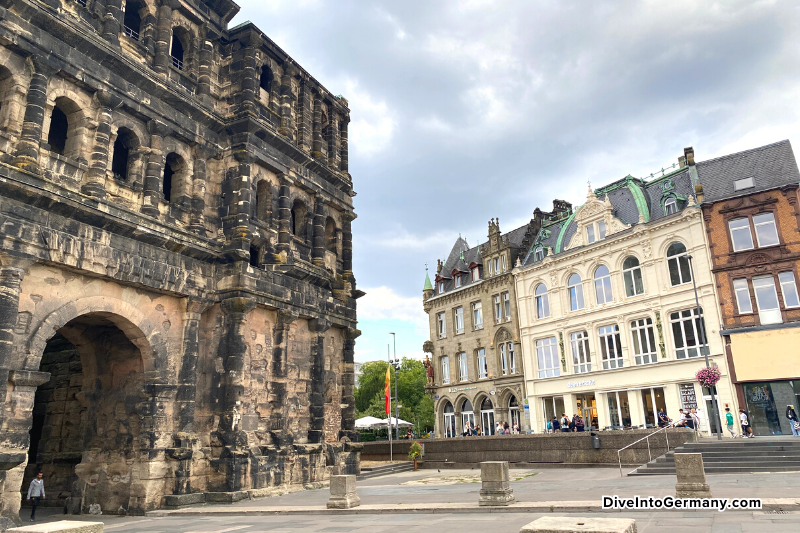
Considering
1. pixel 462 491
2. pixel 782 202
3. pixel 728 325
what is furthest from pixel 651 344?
pixel 462 491

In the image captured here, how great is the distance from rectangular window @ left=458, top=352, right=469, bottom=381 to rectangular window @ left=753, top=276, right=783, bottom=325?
70.6ft

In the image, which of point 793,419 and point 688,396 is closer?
point 793,419

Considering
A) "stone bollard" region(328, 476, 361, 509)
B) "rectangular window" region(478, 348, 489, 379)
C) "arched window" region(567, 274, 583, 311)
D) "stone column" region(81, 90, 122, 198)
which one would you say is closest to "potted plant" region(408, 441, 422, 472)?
"rectangular window" region(478, 348, 489, 379)

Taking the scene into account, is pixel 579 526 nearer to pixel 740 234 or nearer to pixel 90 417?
pixel 90 417

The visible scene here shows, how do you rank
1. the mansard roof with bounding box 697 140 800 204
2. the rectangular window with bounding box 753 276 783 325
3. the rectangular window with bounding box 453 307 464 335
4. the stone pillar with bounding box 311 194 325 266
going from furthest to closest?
the rectangular window with bounding box 453 307 464 335 → the mansard roof with bounding box 697 140 800 204 → the rectangular window with bounding box 753 276 783 325 → the stone pillar with bounding box 311 194 325 266

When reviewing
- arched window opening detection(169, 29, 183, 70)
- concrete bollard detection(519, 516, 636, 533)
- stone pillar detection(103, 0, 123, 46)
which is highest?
arched window opening detection(169, 29, 183, 70)

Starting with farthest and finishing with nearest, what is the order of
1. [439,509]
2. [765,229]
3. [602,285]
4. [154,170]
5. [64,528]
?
[602,285] → [765,229] → [154,170] → [439,509] → [64,528]

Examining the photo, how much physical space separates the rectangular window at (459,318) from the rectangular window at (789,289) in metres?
23.0

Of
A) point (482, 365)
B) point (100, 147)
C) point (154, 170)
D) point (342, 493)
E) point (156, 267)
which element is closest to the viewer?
point (342, 493)

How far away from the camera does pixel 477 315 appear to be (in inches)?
1780

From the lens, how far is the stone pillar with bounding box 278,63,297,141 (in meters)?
23.3

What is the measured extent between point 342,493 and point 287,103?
16211 millimetres

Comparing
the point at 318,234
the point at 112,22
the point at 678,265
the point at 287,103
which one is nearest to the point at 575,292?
the point at 678,265

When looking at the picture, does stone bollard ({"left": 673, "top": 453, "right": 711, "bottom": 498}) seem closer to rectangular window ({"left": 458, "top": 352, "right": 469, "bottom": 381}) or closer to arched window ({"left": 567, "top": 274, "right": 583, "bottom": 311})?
arched window ({"left": 567, "top": 274, "right": 583, "bottom": 311})
